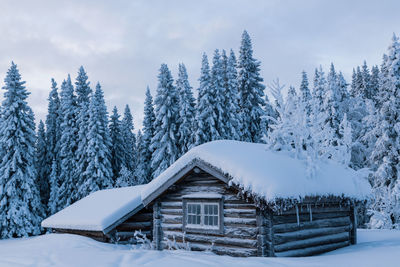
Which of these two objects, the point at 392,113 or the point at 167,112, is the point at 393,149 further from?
the point at 167,112

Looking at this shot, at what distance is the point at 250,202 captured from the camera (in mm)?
11188

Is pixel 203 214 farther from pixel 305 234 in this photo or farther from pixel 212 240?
pixel 305 234

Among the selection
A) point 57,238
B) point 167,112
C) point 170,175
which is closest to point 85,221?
point 57,238

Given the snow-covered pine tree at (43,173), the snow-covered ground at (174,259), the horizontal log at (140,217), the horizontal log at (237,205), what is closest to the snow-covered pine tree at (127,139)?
the snow-covered pine tree at (43,173)

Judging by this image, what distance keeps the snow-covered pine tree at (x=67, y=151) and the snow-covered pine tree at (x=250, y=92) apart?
19.1 metres

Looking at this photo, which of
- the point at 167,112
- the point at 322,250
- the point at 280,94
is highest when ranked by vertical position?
the point at 167,112

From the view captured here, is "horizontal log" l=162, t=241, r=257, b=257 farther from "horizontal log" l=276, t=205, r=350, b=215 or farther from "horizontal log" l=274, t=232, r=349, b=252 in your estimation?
"horizontal log" l=276, t=205, r=350, b=215

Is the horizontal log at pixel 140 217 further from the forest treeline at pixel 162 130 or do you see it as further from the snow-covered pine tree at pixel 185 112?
the snow-covered pine tree at pixel 185 112

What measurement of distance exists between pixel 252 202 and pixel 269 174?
1.09 m

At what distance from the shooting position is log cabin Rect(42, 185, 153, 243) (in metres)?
16.3

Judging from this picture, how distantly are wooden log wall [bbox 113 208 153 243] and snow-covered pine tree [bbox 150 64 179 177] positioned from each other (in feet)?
58.1

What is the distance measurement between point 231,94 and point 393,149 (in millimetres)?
16388

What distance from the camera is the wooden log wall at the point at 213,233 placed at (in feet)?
37.0

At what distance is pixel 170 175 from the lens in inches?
504
